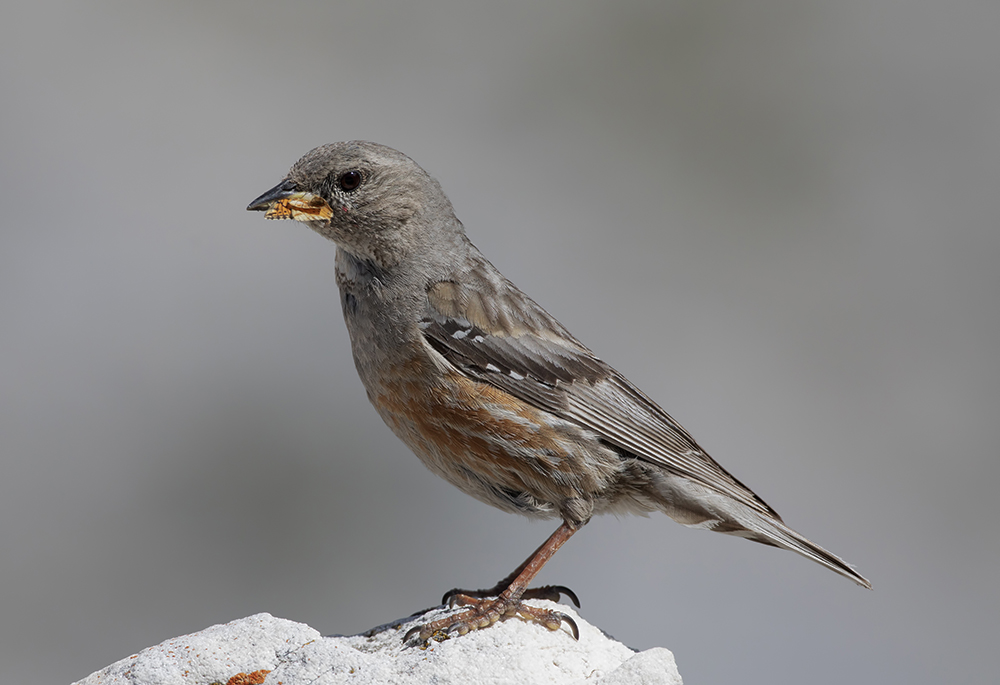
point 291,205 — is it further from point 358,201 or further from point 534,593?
point 534,593

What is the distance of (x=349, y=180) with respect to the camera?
3.96 meters

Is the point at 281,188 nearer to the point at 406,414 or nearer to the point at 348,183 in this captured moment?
the point at 348,183

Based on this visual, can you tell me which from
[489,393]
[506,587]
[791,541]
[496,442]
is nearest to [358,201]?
[489,393]

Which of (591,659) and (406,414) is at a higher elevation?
(406,414)

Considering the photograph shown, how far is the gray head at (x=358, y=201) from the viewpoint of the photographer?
3928 millimetres

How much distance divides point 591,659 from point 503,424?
0.97 meters

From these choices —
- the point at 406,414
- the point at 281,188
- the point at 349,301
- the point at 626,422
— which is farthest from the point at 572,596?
the point at 281,188

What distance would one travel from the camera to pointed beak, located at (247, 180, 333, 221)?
3.89 metres

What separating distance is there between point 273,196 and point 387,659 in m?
2.04

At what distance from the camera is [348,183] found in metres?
3.96

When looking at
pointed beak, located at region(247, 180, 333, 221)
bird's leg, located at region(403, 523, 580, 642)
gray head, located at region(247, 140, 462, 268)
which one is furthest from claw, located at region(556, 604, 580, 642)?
pointed beak, located at region(247, 180, 333, 221)

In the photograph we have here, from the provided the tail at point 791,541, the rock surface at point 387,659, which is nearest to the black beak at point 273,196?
the rock surface at point 387,659

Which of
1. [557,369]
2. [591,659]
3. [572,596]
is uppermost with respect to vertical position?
[557,369]

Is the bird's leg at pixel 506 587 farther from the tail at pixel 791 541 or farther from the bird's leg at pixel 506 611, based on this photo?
the tail at pixel 791 541
